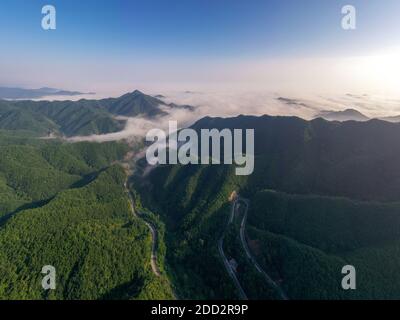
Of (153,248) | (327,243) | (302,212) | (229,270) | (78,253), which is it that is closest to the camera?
(78,253)

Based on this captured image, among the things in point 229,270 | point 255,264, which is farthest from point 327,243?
point 229,270

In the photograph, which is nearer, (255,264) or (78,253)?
(78,253)

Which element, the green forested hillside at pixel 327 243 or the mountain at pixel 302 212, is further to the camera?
the mountain at pixel 302 212

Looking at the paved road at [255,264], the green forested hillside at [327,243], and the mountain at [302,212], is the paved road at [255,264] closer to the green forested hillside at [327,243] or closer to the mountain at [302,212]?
the mountain at [302,212]

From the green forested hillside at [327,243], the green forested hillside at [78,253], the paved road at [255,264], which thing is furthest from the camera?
the green forested hillside at [78,253]

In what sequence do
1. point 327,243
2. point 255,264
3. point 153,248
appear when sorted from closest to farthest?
1. point 255,264
2. point 327,243
3. point 153,248

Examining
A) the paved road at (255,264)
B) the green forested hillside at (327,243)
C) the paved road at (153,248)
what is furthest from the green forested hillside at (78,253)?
the green forested hillside at (327,243)

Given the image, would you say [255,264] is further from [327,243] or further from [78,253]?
[78,253]

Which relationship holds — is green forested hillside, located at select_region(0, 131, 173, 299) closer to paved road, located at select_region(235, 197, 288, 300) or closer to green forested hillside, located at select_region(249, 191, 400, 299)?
paved road, located at select_region(235, 197, 288, 300)
